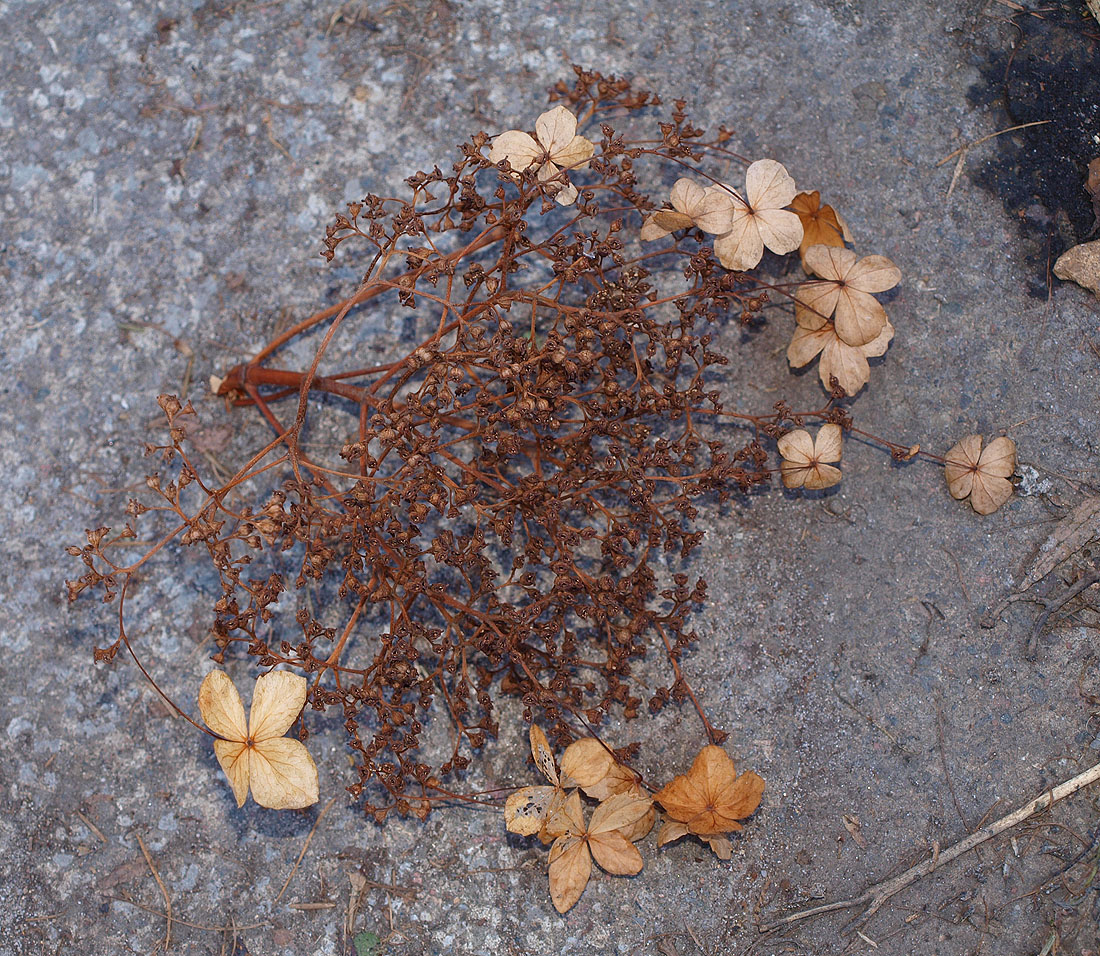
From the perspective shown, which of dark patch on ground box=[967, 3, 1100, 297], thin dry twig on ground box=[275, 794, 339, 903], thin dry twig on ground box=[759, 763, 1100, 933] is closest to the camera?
thin dry twig on ground box=[759, 763, 1100, 933]

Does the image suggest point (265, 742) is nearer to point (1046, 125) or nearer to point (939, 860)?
point (939, 860)

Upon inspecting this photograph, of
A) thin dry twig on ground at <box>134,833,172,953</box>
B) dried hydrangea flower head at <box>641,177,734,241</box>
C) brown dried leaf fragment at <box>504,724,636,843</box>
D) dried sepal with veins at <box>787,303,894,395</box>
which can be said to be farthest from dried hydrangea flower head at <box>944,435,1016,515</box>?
thin dry twig on ground at <box>134,833,172,953</box>

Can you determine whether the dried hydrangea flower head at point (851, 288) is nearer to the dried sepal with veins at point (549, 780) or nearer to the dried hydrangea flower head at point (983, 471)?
the dried hydrangea flower head at point (983, 471)

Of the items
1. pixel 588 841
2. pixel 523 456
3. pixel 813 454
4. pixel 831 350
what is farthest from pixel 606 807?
pixel 831 350

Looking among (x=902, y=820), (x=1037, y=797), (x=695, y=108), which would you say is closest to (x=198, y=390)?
(x=695, y=108)

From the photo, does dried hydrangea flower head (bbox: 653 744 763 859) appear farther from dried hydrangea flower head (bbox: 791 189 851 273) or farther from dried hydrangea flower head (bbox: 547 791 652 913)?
dried hydrangea flower head (bbox: 791 189 851 273)

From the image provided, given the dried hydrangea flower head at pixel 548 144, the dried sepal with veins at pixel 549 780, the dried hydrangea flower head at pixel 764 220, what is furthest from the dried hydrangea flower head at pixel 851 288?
the dried sepal with veins at pixel 549 780

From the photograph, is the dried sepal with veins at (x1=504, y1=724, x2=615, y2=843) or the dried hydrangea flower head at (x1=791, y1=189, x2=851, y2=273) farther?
the dried hydrangea flower head at (x1=791, y1=189, x2=851, y2=273)
